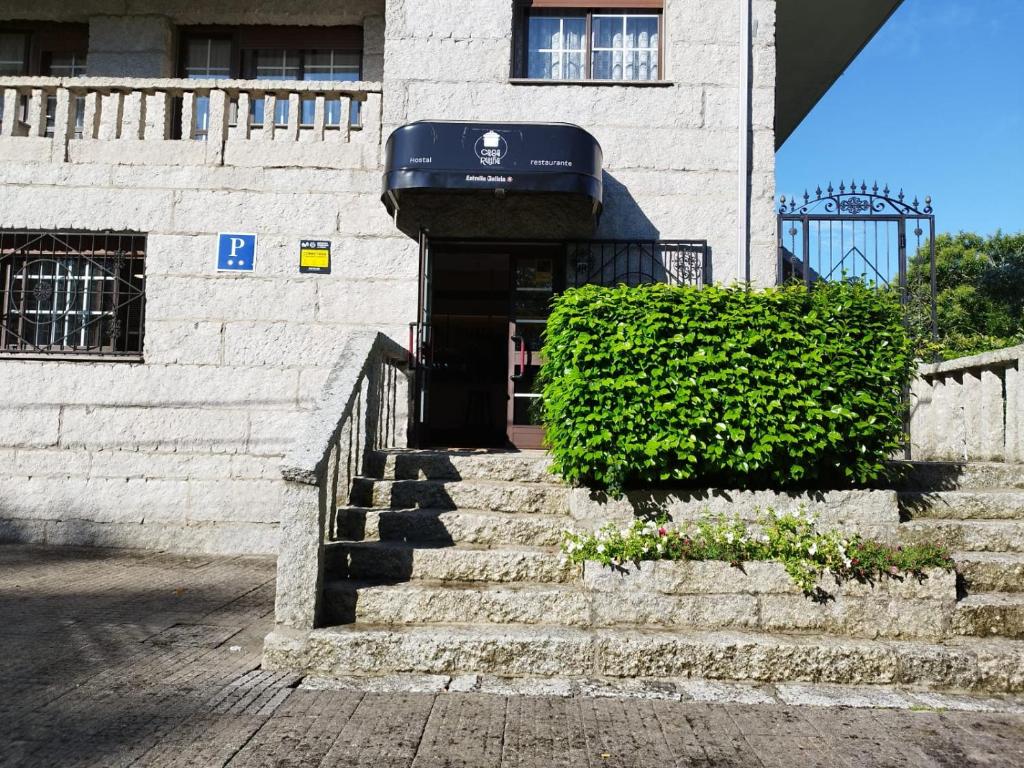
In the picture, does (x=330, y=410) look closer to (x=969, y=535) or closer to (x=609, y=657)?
(x=609, y=657)

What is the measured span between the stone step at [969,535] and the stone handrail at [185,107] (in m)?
6.17

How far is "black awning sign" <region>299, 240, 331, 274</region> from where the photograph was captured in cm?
784

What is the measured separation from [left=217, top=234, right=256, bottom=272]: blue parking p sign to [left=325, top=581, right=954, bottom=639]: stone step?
4.50 m

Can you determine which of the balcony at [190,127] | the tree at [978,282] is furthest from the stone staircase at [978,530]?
the tree at [978,282]

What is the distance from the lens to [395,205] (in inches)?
286

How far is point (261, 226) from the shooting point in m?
7.89

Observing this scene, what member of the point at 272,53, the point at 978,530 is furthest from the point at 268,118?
the point at 978,530

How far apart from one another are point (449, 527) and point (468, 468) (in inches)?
31.1

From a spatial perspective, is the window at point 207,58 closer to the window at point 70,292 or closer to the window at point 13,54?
the window at point 13,54

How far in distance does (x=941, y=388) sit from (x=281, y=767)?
7.06 m

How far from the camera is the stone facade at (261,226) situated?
7594 mm

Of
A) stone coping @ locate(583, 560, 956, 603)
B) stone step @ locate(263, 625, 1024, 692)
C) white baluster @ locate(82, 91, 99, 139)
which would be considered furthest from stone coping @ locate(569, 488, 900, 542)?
white baluster @ locate(82, 91, 99, 139)

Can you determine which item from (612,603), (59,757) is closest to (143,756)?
(59,757)

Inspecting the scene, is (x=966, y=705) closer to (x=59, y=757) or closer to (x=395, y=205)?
(x=59, y=757)
